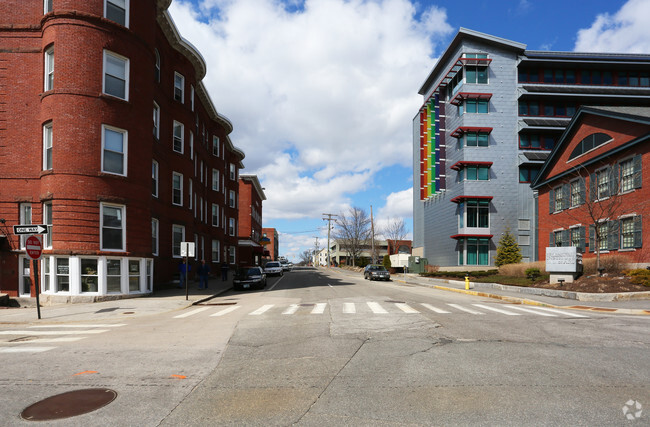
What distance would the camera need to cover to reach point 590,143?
30.2 metres

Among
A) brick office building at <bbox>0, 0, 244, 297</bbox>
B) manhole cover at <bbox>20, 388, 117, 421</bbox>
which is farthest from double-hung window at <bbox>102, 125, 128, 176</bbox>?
manhole cover at <bbox>20, 388, 117, 421</bbox>

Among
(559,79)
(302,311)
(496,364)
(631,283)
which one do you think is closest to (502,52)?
(559,79)

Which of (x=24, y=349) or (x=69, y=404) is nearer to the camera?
(x=69, y=404)

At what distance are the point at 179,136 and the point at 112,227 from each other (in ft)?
38.5

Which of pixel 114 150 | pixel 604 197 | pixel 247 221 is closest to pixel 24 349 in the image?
pixel 114 150

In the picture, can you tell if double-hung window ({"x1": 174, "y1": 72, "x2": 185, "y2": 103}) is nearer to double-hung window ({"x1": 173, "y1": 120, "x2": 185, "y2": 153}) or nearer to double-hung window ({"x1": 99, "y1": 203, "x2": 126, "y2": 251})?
double-hung window ({"x1": 173, "y1": 120, "x2": 185, "y2": 153})

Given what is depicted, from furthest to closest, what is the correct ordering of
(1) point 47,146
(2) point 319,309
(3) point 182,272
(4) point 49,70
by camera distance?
(3) point 182,272 < (4) point 49,70 < (1) point 47,146 < (2) point 319,309

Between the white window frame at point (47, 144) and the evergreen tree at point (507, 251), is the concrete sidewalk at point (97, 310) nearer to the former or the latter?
the white window frame at point (47, 144)

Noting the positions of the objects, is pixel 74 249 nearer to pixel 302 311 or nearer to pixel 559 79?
pixel 302 311

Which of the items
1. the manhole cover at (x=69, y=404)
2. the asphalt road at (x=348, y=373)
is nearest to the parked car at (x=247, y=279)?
the asphalt road at (x=348, y=373)

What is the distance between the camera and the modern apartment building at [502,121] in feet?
148

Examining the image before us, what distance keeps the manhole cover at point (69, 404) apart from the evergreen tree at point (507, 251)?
136 ft

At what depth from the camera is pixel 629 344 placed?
8336 mm

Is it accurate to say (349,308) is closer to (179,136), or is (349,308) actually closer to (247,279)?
(247,279)
